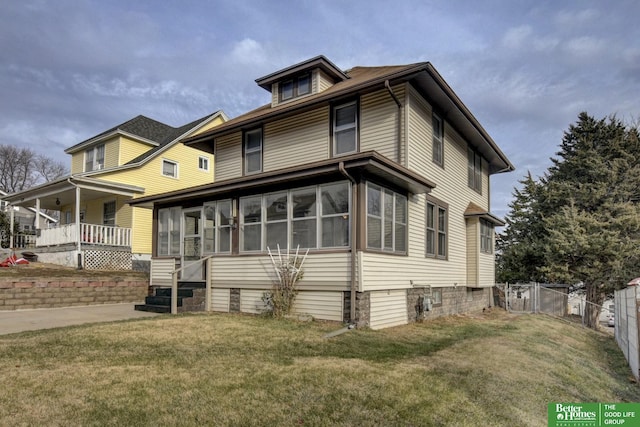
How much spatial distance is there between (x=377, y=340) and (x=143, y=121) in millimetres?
21562

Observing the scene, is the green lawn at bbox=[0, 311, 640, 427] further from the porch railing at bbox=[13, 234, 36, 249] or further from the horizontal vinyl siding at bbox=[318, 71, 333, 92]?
the porch railing at bbox=[13, 234, 36, 249]

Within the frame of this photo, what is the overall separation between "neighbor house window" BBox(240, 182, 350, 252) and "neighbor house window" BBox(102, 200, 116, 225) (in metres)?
12.1

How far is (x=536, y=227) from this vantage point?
24.6m

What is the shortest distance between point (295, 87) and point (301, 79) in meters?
0.31

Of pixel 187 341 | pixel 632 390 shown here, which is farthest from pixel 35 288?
pixel 632 390

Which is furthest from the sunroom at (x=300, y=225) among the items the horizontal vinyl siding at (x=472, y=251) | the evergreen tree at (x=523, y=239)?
the evergreen tree at (x=523, y=239)

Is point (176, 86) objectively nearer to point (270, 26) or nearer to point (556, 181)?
point (270, 26)

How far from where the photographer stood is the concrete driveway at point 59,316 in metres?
8.48

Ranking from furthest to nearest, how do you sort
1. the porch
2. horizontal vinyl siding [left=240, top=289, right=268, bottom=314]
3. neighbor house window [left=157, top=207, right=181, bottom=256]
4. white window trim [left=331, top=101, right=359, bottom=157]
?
the porch < neighbor house window [left=157, top=207, right=181, bottom=256] < white window trim [left=331, top=101, right=359, bottom=157] < horizontal vinyl siding [left=240, top=289, right=268, bottom=314]

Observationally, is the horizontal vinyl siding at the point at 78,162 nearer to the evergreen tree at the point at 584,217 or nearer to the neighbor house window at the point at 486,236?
the neighbor house window at the point at 486,236

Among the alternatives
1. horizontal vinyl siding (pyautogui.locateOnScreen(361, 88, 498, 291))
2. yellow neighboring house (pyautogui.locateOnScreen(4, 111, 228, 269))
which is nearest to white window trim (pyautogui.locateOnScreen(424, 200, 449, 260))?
horizontal vinyl siding (pyautogui.locateOnScreen(361, 88, 498, 291))

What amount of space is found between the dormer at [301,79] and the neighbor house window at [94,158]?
13222 mm

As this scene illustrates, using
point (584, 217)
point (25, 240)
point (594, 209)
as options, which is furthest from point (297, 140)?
point (25, 240)

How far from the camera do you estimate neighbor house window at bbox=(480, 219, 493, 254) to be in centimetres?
1572
